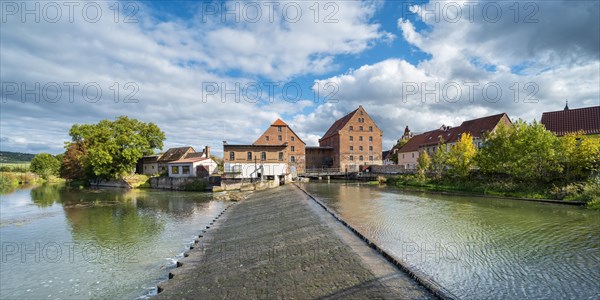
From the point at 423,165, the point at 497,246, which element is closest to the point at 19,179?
the point at 423,165

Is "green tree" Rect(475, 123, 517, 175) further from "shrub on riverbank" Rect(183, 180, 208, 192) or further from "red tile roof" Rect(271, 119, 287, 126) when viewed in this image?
"red tile roof" Rect(271, 119, 287, 126)

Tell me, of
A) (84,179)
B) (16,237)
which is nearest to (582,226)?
(16,237)

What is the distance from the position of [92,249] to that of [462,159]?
111 ft

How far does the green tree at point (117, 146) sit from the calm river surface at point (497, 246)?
4426 centimetres

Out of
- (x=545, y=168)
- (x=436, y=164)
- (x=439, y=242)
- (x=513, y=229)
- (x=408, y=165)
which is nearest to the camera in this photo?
(x=439, y=242)

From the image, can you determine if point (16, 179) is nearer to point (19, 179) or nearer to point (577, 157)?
point (19, 179)

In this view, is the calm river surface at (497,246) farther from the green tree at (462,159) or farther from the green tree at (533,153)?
the green tree at (462,159)

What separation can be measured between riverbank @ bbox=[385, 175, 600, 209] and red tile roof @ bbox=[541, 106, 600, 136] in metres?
13.1

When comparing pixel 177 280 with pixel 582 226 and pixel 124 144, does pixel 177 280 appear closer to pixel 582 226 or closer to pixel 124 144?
pixel 582 226

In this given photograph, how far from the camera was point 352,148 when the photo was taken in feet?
205

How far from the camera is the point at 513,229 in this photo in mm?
14812

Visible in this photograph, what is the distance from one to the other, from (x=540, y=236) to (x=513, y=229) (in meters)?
1.49

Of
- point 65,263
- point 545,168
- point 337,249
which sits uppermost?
point 545,168

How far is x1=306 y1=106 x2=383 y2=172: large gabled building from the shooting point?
61844 millimetres
